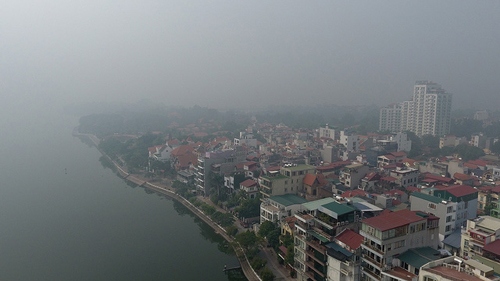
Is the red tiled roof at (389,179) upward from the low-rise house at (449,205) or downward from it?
downward

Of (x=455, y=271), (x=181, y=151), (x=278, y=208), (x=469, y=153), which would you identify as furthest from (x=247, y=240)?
(x=469, y=153)

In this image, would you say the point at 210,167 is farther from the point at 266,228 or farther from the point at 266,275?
the point at 266,275

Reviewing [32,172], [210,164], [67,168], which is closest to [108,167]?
[67,168]

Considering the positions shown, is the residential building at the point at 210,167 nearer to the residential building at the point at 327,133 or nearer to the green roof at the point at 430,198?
the green roof at the point at 430,198

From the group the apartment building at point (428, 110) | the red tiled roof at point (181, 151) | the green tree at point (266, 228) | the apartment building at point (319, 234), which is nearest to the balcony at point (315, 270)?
the apartment building at point (319, 234)

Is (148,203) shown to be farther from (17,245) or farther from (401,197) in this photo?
(401,197)

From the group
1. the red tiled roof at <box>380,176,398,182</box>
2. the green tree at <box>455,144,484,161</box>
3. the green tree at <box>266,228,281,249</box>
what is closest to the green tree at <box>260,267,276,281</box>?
the green tree at <box>266,228,281,249</box>
